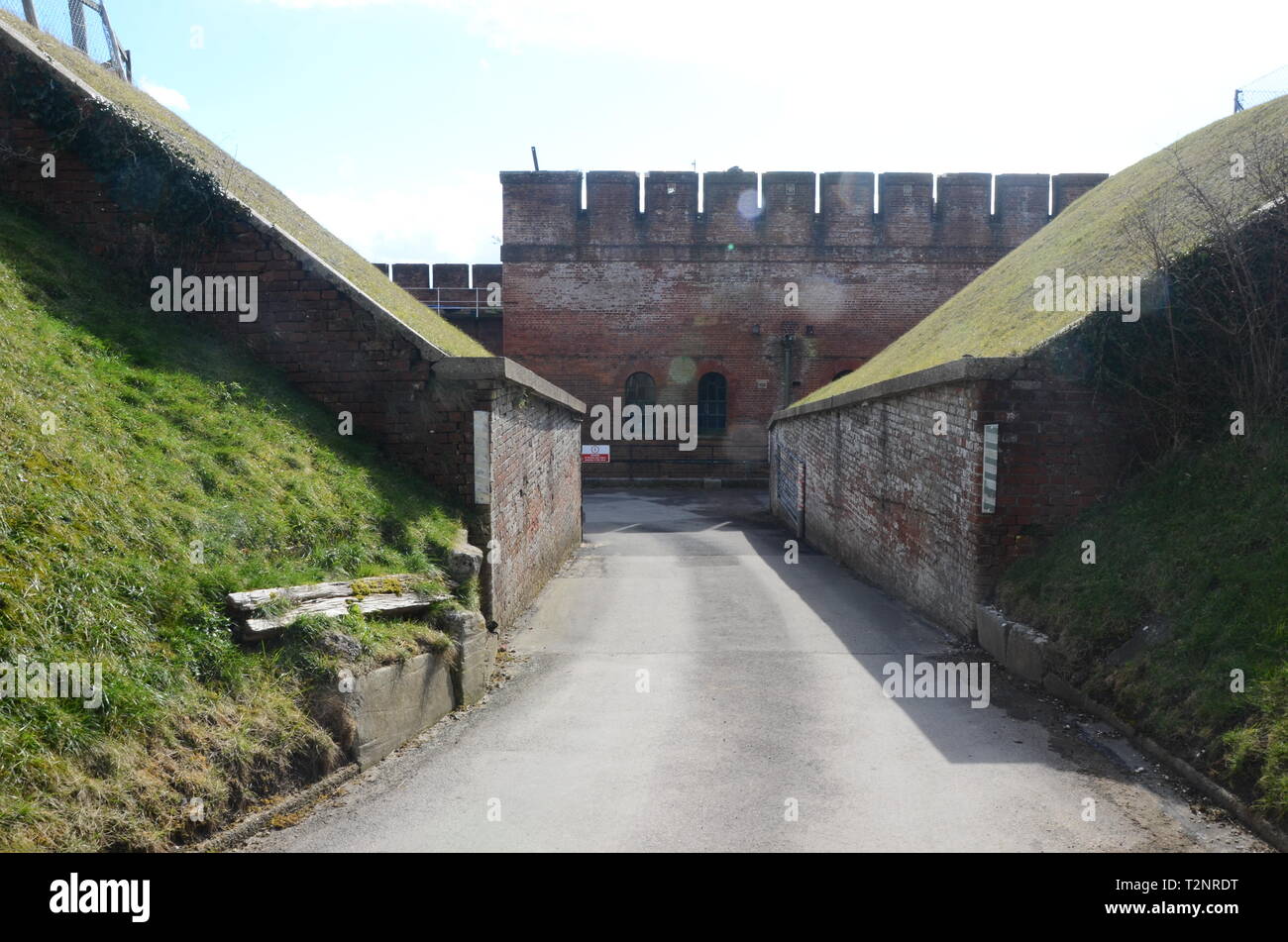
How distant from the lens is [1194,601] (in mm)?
5785

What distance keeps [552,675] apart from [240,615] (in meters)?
3.11

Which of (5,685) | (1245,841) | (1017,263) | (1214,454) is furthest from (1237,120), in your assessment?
(5,685)

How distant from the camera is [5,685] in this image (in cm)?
361

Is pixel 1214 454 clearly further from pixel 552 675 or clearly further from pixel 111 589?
pixel 111 589

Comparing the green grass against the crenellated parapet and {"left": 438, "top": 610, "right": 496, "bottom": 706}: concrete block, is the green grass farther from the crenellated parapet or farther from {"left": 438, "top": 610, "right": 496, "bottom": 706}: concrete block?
the crenellated parapet

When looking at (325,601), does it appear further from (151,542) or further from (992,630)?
(992,630)

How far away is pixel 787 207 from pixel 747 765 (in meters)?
25.4

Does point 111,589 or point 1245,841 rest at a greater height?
point 111,589

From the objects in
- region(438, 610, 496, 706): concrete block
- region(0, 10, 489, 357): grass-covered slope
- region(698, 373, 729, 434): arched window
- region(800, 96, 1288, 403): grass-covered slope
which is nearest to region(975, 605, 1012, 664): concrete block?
region(800, 96, 1288, 403): grass-covered slope

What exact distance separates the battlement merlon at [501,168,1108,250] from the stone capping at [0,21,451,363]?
20349 millimetres

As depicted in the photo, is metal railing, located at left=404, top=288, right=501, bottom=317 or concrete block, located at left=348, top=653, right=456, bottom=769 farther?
metal railing, located at left=404, top=288, right=501, bottom=317

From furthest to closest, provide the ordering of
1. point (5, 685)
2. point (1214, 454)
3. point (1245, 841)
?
point (1214, 454) < point (1245, 841) < point (5, 685)

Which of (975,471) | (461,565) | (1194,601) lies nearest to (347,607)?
(461,565)

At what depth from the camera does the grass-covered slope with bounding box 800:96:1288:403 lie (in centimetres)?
806
